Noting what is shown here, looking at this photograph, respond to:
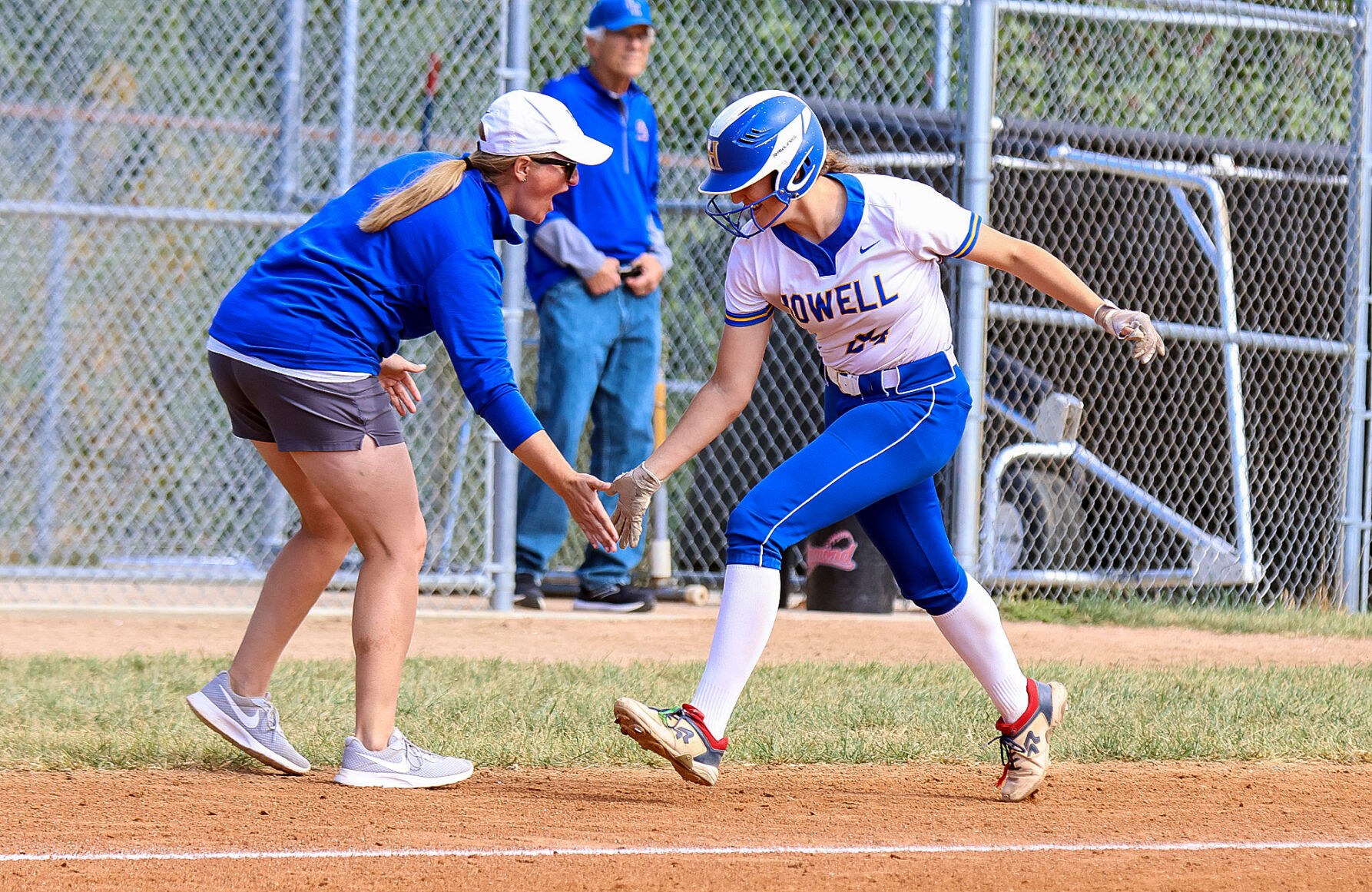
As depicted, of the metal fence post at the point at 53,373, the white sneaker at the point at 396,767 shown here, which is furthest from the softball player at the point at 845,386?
the metal fence post at the point at 53,373

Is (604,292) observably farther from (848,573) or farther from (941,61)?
(941,61)

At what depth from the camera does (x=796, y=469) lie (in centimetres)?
408

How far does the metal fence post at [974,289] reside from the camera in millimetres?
8039

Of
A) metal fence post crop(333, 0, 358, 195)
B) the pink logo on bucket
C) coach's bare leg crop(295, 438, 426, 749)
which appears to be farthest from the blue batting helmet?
metal fence post crop(333, 0, 358, 195)

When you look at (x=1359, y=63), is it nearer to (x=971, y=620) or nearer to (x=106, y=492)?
(x=971, y=620)

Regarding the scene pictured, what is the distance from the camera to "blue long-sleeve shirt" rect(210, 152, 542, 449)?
3.93 metres

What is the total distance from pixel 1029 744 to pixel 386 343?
2.03 m

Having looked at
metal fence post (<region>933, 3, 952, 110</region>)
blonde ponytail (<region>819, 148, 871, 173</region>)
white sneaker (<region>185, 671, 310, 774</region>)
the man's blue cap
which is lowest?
white sneaker (<region>185, 671, 310, 774</region>)

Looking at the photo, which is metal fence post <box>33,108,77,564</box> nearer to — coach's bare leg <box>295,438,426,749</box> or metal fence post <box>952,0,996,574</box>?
metal fence post <box>952,0,996,574</box>

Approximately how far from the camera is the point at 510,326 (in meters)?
7.72

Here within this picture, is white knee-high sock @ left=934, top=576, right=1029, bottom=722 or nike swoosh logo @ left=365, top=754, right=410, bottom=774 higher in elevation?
white knee-high sock @ left=934, top=576, right=1029, bottom=722

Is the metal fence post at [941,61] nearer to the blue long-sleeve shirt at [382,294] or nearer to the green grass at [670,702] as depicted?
the green grass at [670,702]

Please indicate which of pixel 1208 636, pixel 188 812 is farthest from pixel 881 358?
pixel 1208 636

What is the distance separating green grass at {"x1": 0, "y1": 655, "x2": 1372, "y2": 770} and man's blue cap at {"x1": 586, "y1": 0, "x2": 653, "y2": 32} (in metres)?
3.02
